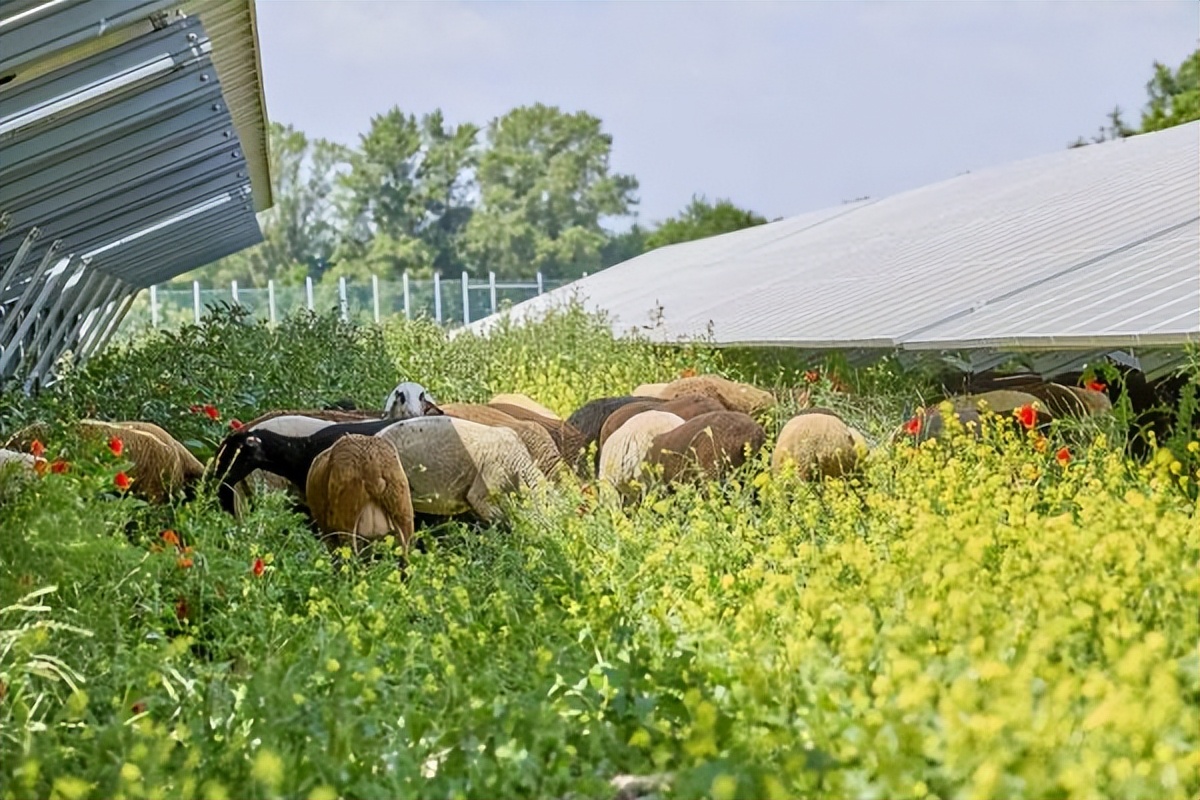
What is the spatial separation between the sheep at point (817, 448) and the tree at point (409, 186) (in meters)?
49.1

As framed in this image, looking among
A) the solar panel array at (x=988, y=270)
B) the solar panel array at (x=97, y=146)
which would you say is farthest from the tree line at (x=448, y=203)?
the solar panel array at (x=97, y=146)

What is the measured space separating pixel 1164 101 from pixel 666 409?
31806 millimetres

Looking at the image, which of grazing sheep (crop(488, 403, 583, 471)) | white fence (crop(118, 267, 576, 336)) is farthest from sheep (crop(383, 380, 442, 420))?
white fence (crop(118, 267, 576, 336))

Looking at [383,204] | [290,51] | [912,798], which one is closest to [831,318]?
[912,798]

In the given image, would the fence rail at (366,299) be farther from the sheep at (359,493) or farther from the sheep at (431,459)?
the sheep at (359,493)

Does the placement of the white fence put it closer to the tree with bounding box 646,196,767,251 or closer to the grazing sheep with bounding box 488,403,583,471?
the tree with bounding box 646,196,767,251

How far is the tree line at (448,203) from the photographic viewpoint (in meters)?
56.3

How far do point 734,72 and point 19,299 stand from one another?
6217 cm

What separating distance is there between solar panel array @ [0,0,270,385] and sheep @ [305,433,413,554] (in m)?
2.38

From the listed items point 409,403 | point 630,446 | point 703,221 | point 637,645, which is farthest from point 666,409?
point 703,221

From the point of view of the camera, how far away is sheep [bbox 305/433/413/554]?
23.1ft

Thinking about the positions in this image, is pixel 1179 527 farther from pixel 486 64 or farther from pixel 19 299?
pixel 486 64

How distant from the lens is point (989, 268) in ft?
38.0

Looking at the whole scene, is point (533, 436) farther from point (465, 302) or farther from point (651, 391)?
point (465, 302)
